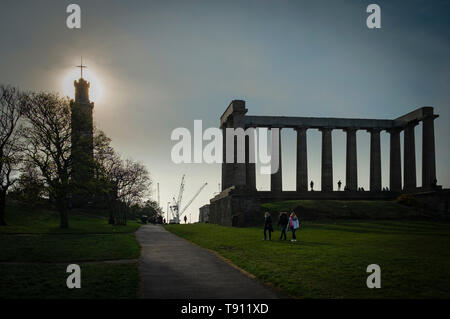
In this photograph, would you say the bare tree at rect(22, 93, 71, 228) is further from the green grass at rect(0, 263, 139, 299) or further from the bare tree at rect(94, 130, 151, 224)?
the green grass at rect(0, 263, 139, 299)

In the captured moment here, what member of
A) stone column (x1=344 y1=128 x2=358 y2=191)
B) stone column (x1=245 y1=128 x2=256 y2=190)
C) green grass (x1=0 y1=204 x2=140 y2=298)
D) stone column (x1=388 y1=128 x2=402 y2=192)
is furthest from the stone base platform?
green grass (x1=0 y1=204 x2=140 y2=298)

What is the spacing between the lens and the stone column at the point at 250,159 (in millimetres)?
66875

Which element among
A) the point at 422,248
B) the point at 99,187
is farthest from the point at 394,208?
the point at 99,187

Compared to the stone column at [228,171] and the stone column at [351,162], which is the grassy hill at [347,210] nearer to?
the stone column at [228,171]

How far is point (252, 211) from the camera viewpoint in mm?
51906

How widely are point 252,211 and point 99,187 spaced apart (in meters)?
19.3

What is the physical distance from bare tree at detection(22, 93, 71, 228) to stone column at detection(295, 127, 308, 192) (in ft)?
124

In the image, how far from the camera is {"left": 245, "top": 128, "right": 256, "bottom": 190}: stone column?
219 feet

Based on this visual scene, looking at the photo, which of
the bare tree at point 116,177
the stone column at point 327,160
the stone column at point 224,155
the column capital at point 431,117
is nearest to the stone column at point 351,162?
the stone column at point 327,160

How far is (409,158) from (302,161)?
1966cm

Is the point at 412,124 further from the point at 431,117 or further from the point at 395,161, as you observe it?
the point at 395,161

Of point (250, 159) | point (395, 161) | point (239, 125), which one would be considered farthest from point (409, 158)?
point (239, 125)

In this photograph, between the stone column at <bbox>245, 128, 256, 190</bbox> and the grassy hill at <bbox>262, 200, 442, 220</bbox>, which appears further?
the stone column at <bbox>245, 128, 256, 190</bbox>

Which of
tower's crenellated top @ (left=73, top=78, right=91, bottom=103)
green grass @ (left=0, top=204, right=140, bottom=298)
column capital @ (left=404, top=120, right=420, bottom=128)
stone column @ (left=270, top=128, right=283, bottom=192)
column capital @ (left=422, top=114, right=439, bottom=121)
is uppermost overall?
tower's crenellated top @ (left=73, top=78, right=91, bottom=103)
